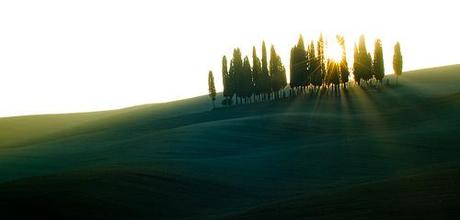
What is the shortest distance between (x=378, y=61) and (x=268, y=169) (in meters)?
60.1

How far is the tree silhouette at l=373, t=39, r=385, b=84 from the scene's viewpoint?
93.7 m

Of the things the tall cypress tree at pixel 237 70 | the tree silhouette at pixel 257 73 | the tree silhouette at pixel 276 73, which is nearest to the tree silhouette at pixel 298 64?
the tree silhouette at pixel 276 73

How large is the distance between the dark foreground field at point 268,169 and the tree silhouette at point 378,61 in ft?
35.1

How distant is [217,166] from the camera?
131ft

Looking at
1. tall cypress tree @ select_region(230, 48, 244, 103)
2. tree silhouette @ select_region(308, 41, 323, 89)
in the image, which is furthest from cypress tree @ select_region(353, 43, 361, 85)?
tall cypress tree @ select_region(230, 48, 244, 103)

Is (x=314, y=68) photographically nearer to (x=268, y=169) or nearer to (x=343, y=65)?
(x=343, y=65)

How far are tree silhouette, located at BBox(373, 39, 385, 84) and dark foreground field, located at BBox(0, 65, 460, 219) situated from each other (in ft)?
35.1

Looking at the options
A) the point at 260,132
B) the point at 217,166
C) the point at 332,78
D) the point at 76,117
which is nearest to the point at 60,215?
the point at 217,166

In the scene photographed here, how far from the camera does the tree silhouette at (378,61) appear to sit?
93.7 meters

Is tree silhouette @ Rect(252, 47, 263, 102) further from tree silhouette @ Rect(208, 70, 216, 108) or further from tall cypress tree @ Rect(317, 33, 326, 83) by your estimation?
tree silhouette @ Rect(208, 70, 216, 108)

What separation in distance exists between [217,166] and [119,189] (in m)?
11.2

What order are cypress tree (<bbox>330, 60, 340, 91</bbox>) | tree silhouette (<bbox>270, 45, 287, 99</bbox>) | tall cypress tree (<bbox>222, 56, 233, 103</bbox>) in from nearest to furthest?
cypress tree (<bbox>330, 60, 340, 91</bbox>) → tree silhouette (<bbox>270, 45, 287, 99</bbox>) → tall cypress tree (<bbox>222, 56, 233, 103</bbox>)

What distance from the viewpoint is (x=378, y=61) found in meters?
93.8

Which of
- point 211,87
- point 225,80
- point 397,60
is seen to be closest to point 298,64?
point 225,80
